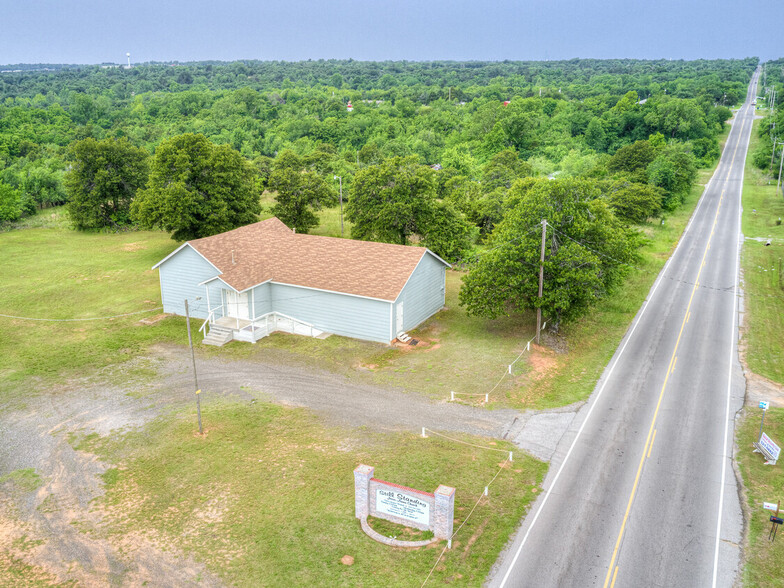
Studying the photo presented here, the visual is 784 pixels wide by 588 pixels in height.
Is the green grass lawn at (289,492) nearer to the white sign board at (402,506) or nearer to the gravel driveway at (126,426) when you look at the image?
the gravel driveway at (126,426)

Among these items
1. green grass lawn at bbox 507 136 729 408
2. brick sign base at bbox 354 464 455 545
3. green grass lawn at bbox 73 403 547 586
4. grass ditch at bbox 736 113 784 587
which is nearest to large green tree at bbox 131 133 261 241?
green grass lawn at bbox 73 403 547 586

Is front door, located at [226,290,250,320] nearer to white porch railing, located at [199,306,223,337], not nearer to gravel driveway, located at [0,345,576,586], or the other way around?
white porch railing, located at [199,306,223,337]

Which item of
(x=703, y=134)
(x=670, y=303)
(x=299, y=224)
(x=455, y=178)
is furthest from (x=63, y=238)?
(x=703, y=134)

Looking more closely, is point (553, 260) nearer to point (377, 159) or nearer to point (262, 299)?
point (262, 299)

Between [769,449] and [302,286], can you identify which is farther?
[302,286]

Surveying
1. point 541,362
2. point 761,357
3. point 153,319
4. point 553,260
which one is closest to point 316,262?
point 153,319

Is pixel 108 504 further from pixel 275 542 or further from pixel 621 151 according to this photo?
pixel 621 151
